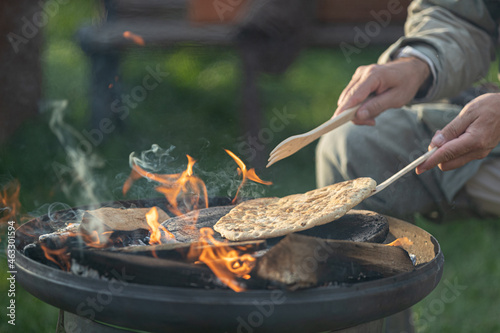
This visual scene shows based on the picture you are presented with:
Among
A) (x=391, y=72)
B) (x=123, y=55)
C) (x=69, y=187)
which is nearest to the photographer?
(x=391, y=72)

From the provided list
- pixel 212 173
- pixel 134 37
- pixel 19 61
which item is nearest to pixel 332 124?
pixel 212 173

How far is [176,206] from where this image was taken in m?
2.01

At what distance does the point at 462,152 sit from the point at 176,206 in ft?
3.46

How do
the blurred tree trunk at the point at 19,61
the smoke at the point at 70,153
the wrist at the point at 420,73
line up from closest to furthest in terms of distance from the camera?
1. the wrist at the point at 420,73
2. the smoke at the point at 70,153
3. the blurred tree trunk at the point at 19,61

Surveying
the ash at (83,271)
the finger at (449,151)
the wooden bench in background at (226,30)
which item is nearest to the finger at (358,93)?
the finger at (449,151)

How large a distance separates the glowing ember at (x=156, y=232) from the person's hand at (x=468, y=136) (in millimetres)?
862

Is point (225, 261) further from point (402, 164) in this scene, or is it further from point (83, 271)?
point (402, 164)

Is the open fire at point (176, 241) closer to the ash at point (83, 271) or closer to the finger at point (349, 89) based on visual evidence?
the ash at point (83, 271)

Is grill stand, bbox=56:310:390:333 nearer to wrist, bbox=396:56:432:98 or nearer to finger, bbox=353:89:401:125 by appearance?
finger, bbox=353:89:401:125

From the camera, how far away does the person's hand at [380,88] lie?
2.10m

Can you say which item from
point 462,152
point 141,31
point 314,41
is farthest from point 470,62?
point 141,31

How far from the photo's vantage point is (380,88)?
217 cm

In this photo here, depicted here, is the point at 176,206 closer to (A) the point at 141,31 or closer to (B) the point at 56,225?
(B) the point at 56,225

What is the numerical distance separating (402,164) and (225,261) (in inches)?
55.3
